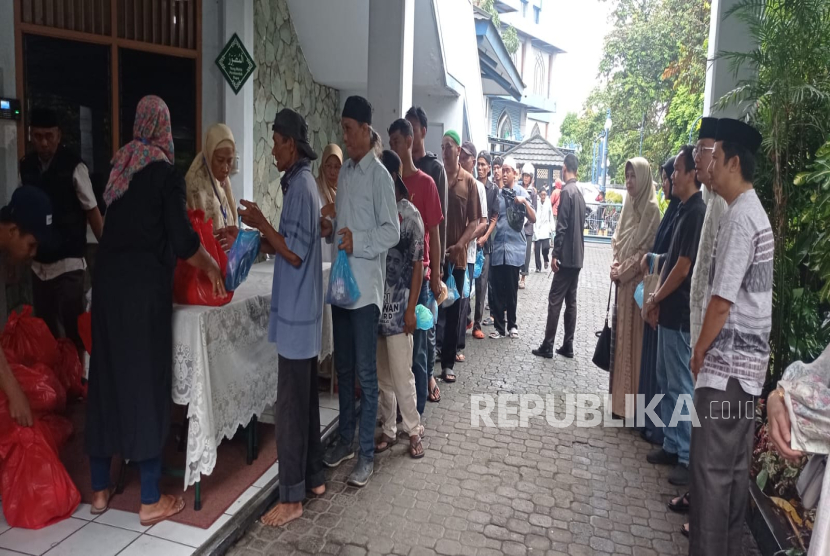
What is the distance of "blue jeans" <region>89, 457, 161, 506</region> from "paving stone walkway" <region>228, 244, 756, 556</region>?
508 mm

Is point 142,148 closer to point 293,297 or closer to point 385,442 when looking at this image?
point 293,297

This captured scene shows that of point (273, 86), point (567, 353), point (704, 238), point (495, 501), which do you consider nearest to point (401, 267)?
point (495, 501)

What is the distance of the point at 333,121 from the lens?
8898 millimetres

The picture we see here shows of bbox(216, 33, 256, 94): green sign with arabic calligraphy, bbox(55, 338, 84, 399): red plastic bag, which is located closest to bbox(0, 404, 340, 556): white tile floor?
bbox(55, 338, 84, 399): red plastic bag

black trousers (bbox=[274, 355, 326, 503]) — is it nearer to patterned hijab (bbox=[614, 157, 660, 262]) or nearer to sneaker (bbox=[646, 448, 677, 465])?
sneaker (bbox=[646, 448, 677, 465])

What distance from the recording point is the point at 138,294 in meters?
2.90

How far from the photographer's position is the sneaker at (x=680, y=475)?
3.93m

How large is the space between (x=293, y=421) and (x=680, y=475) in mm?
2523

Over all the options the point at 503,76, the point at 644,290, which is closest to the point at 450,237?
the point at 644,290


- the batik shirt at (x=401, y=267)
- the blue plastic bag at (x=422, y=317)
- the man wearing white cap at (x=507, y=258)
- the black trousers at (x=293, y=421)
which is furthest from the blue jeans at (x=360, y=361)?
the man wearing white cap at (x=507, y=258)

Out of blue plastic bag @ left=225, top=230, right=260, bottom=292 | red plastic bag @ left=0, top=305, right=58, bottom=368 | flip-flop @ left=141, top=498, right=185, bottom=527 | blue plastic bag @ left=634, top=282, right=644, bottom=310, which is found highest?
blue plastic bag @ left=225, top=230, right=260, bottom=292

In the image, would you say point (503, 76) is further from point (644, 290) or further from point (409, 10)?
point (644, 290)

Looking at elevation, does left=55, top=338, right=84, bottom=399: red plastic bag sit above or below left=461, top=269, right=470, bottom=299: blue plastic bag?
below

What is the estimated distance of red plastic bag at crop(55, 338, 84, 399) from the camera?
4.08 metres
